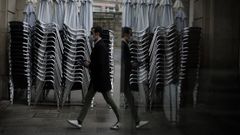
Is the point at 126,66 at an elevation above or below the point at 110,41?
below

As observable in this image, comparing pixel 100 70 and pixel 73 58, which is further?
pixel 73 58

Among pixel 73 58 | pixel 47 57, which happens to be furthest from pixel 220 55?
pixel 47 57

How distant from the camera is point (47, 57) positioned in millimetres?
9531

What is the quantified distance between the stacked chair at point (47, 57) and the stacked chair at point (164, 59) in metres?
4.06

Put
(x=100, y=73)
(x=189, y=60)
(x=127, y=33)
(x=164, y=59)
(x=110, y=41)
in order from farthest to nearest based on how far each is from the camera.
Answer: (x=110, y=41)
(x=100, y=73)
(x=127, y=33)
(x=164, y=59)
(x=189, y=60)

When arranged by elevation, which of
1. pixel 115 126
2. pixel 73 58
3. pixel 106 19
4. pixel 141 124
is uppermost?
pixel 106 19

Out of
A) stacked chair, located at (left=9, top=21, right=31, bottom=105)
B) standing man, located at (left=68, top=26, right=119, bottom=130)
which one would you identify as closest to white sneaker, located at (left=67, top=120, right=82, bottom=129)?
standing man, located at (left=68, top=26, right=119, bottom=130)

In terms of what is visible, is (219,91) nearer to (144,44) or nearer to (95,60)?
(144,44)

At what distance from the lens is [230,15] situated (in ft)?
10.1

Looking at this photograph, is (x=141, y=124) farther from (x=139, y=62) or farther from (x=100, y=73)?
(x=100, y=73)

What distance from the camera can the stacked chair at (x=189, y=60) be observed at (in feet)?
13.1

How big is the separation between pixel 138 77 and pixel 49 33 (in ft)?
14.1

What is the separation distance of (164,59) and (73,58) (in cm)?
470

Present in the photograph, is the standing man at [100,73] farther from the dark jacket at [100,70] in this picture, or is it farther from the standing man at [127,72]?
the standing man at [127,72]
